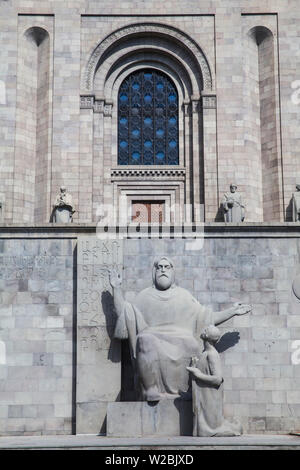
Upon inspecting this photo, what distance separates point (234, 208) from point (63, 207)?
6.00m

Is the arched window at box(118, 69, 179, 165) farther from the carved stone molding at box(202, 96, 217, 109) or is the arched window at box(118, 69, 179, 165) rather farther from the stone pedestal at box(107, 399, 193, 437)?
the stone pedestal at box(107, 399, 193, 437)

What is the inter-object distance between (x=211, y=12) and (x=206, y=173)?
6556 millimetres

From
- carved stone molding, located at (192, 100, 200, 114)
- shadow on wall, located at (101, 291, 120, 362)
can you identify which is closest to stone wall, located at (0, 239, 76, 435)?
shadow on wall, located at (101, 291, 120, 362)

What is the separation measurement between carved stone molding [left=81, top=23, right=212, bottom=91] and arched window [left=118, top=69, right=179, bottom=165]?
1432mm

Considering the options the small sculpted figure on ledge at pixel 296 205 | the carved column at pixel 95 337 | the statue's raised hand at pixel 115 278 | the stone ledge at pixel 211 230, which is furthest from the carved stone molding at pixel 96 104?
the statue's raised hand at pixel 115 278

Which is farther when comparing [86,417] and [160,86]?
[160,86]

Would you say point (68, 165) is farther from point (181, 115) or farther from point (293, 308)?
point (293, 308)

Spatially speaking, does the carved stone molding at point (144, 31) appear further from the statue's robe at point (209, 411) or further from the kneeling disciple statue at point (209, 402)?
the statue's robe at point (209, 411)

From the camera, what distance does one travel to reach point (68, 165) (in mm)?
29828

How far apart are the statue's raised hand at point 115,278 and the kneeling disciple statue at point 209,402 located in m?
3.55

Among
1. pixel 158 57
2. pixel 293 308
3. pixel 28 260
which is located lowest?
pixel 293 308

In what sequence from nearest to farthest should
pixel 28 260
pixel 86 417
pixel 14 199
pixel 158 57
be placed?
pixel 86 417, pixel 28 260, pixel 14 199, pixel 158 57

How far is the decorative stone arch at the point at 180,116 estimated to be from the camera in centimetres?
3006

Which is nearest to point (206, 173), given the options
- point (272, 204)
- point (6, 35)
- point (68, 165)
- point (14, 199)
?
point (272, 204)
